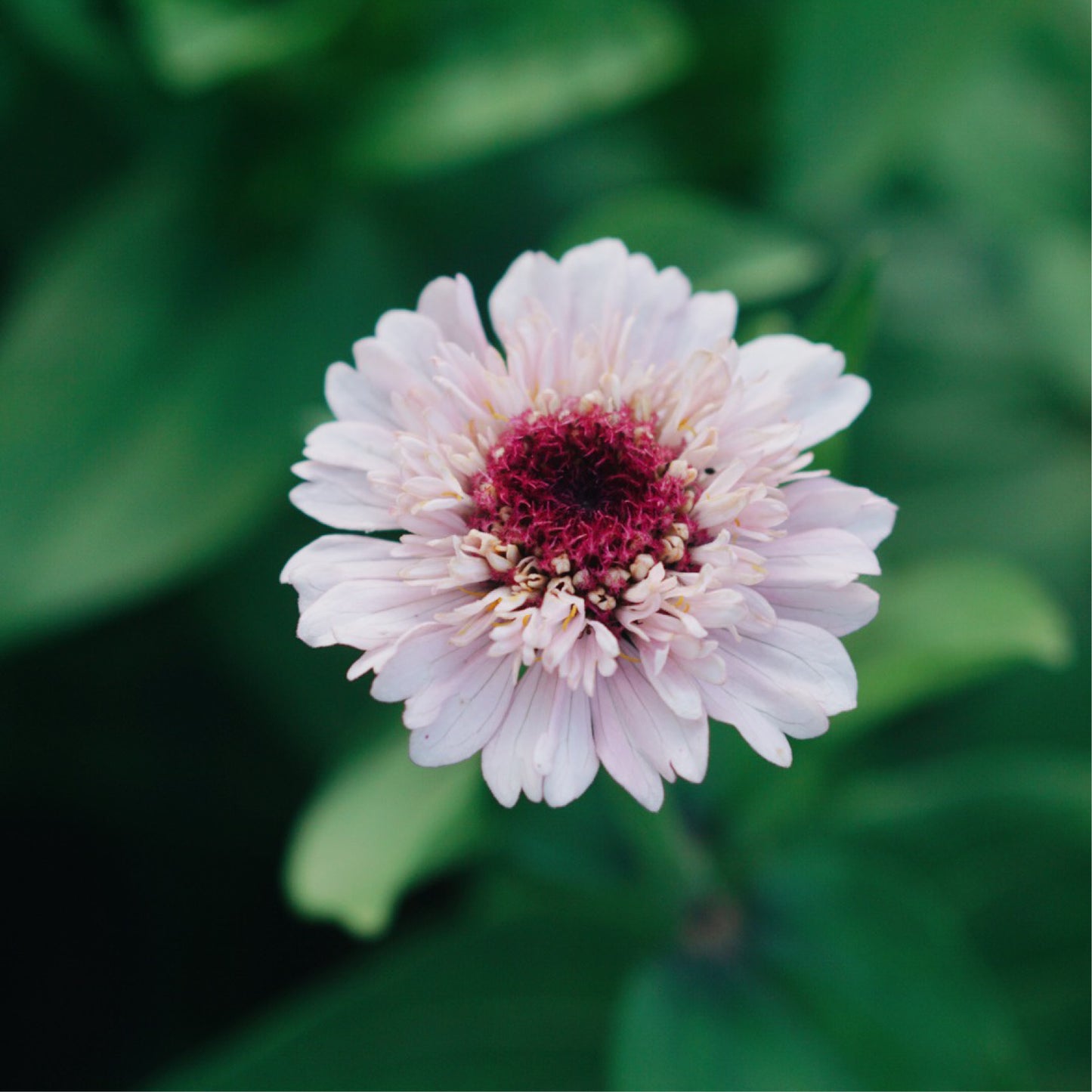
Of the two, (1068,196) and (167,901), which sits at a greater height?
(1068,196)

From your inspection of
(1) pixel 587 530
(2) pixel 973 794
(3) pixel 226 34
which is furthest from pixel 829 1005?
(3) pixel 226 34

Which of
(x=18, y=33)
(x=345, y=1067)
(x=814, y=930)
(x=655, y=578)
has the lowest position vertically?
(x=345, y=1067)

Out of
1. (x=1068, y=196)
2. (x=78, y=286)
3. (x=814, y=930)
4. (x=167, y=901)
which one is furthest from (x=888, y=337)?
(x=167, y=901)

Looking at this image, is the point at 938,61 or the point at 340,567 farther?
the point at 938,61

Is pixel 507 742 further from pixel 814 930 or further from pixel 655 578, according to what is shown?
pixel 814 930

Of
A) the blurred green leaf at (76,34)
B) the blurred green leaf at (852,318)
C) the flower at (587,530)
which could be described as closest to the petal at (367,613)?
the flower at (587,530)

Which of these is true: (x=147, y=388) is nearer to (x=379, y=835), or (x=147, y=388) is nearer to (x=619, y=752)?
(x=379, y=835)

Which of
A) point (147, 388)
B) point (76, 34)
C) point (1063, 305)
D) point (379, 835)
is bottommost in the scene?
point (379, 835)

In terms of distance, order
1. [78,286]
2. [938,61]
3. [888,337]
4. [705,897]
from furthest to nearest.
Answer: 1. [888,337]
2. [938,61]
3. [78,286]
4. [705,897]
